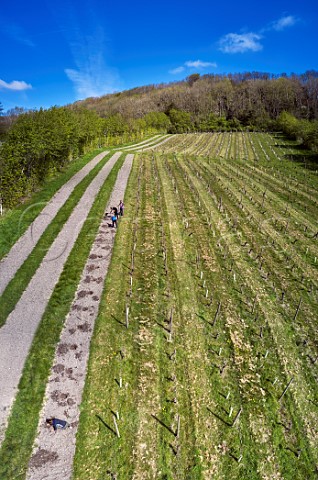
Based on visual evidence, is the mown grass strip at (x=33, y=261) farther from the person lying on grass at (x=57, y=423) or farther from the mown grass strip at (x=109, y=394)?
the person lying on grass at (x=57, y=423)

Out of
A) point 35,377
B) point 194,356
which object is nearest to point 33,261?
point 35,377

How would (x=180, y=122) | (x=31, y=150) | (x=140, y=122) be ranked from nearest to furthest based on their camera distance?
(x=31, y=150) < (x=140, y=122) < (x=180, y=122)

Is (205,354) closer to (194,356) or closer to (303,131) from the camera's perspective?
(194,356)

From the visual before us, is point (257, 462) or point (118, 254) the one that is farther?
point (118, 254)

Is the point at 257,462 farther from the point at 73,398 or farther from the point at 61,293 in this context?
the point at 61,293

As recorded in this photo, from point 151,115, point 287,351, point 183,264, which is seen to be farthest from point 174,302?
point 151,115

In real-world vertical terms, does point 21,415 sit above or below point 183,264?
below

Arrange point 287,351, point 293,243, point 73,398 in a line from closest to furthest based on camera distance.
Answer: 1. point 73,398
2. point 287,351
3. point 293,243
